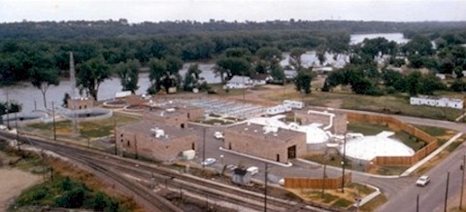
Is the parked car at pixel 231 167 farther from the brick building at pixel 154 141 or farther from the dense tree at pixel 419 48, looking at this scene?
the dense tree at pixel 419 48

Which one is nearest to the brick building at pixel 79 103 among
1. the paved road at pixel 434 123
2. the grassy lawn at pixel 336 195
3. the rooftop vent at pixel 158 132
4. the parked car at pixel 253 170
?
the rooftop vent at pixel 158 132

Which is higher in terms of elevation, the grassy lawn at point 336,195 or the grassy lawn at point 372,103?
the grassy lawn at point 372,103

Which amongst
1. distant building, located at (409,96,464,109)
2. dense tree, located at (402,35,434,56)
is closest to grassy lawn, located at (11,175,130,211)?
distant building, located at (409,96,464,109)

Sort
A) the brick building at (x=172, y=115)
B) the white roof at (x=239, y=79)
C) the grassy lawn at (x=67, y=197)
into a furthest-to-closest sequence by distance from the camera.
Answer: the white roof at (x=239, y=79)
the brick building at (x=172, y=115)
the grassy lawn at (x=67, y=197)

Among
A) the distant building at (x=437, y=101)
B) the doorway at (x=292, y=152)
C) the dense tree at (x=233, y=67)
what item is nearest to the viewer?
the doorway at (x=292, y=152)

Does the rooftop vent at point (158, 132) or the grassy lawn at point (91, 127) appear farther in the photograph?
the grassy lawn at point (91, 127)

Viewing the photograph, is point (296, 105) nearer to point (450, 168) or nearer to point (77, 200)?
point (450, 168)

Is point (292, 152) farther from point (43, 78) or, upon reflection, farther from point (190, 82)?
point (43, 78)

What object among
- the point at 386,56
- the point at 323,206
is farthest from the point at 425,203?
the point at 386,56
